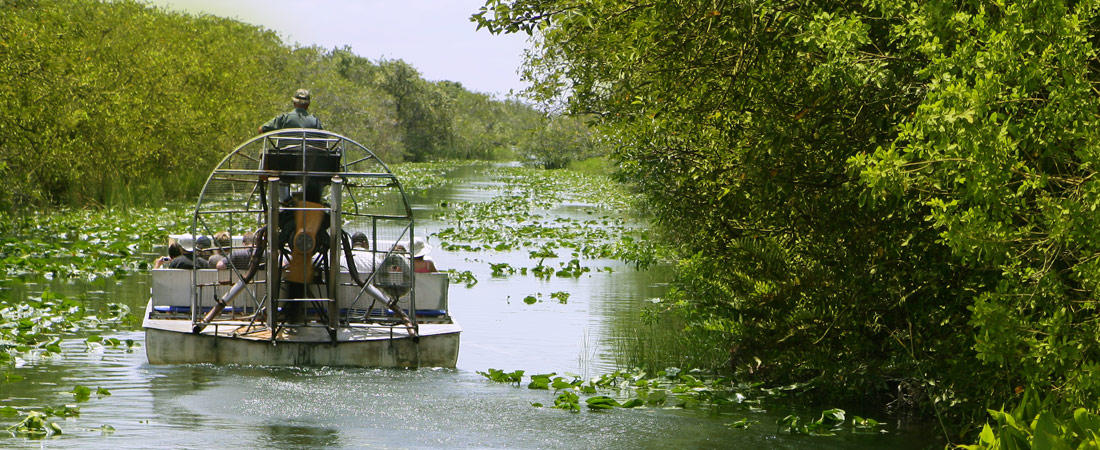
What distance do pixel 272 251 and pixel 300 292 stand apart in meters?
0.83

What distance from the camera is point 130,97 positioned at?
3222cm

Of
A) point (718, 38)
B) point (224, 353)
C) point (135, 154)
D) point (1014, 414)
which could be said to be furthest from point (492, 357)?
point (135, 154)

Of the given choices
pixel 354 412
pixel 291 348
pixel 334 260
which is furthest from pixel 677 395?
pixel 291 348

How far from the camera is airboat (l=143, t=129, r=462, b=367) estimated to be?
11383 millimetres

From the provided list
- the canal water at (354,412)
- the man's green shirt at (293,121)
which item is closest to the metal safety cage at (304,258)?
the man's green shirt at (293,121)

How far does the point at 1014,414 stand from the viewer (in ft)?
21.4

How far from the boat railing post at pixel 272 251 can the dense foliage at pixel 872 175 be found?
9.71 feet

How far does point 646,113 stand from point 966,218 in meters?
4.35

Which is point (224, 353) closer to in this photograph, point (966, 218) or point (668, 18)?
point (668, 18)

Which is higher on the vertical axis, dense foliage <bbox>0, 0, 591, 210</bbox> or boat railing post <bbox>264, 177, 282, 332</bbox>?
dense foliage <bbox>0, 0, 591, 210</bbox>

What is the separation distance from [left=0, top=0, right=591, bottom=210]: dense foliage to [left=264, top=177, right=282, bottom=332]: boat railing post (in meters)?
7.00

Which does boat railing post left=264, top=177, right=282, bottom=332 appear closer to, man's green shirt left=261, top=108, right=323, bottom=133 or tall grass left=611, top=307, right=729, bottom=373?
man's green shirt left=261, top=108, right=323, bottom=133

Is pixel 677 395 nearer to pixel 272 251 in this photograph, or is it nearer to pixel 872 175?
pixel 272 251

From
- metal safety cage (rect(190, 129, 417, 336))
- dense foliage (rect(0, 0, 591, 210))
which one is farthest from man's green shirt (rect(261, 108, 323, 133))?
dense foliage (rect(0, 0, 591, 210))
